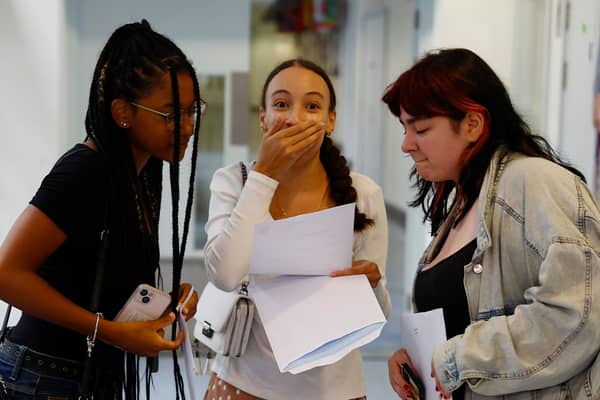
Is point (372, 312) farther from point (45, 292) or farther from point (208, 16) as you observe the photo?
point (208, 16)

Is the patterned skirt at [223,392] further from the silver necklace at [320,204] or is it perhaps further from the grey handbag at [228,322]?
the silver necklace at [320,204]

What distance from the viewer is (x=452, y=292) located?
58.0 inches

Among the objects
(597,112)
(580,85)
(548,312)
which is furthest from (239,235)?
(580,85)

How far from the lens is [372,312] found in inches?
62.6

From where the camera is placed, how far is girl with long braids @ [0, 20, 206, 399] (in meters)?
1.40

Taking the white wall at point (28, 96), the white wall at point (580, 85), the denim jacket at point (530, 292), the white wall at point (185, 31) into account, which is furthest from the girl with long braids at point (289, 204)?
the white wall at point (185, 31)

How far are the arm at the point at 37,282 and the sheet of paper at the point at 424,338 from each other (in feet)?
1.88

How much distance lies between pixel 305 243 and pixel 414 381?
378 millimetres

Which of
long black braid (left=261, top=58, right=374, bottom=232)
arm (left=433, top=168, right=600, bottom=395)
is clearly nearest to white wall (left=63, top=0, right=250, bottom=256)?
long black braid (left=261, top=58, right=374, bottom=232)

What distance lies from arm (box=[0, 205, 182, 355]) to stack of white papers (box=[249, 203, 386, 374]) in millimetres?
327

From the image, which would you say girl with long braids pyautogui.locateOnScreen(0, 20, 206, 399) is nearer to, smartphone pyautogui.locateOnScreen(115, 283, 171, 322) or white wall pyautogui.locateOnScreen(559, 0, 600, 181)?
smartphone pyautogui.locateOnScreen(115, 283, 171, 322)

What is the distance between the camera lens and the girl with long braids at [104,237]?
140 cm

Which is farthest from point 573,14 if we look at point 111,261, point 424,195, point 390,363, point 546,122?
point 111,261

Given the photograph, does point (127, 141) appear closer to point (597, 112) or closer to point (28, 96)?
point (597, 112)
